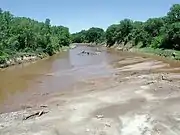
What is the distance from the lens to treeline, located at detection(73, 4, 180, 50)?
71.7 m

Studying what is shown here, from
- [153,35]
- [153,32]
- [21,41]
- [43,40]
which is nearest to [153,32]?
[153,32]

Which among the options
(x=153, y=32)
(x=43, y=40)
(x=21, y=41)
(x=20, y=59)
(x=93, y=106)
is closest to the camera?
(x=93, y=106)

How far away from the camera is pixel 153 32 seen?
96062 millimetres

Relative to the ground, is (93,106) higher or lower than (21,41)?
lower

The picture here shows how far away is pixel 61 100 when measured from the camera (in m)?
27.0

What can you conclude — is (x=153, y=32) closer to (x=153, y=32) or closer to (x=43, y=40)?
(x=153, y=32)

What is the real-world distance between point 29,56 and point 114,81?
35.4 m

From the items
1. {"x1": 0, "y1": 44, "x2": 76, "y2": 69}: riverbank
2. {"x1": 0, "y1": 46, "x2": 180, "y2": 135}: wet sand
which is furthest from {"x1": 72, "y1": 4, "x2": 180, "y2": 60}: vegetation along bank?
{"x1": 0, "y1": 46, "x2": 180, "y2": 135}: wet sand

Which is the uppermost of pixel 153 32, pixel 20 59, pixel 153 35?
pixel 153 32

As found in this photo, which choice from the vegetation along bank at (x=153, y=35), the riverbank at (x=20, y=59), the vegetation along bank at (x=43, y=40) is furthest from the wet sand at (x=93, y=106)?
the vegetation along bank at (x=153, y=35)

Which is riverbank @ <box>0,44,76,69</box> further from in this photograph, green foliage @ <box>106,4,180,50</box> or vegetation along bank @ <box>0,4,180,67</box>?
green foliage @ <box>106,4,180,50</box>

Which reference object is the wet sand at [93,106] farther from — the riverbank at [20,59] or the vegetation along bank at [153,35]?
the vegetation along bank at [153,35]

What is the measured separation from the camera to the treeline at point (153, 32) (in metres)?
71.7

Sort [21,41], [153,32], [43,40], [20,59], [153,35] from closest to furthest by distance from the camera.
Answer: [20,59] → [21,41] → [43,40] → [153,35] → [153,32]
